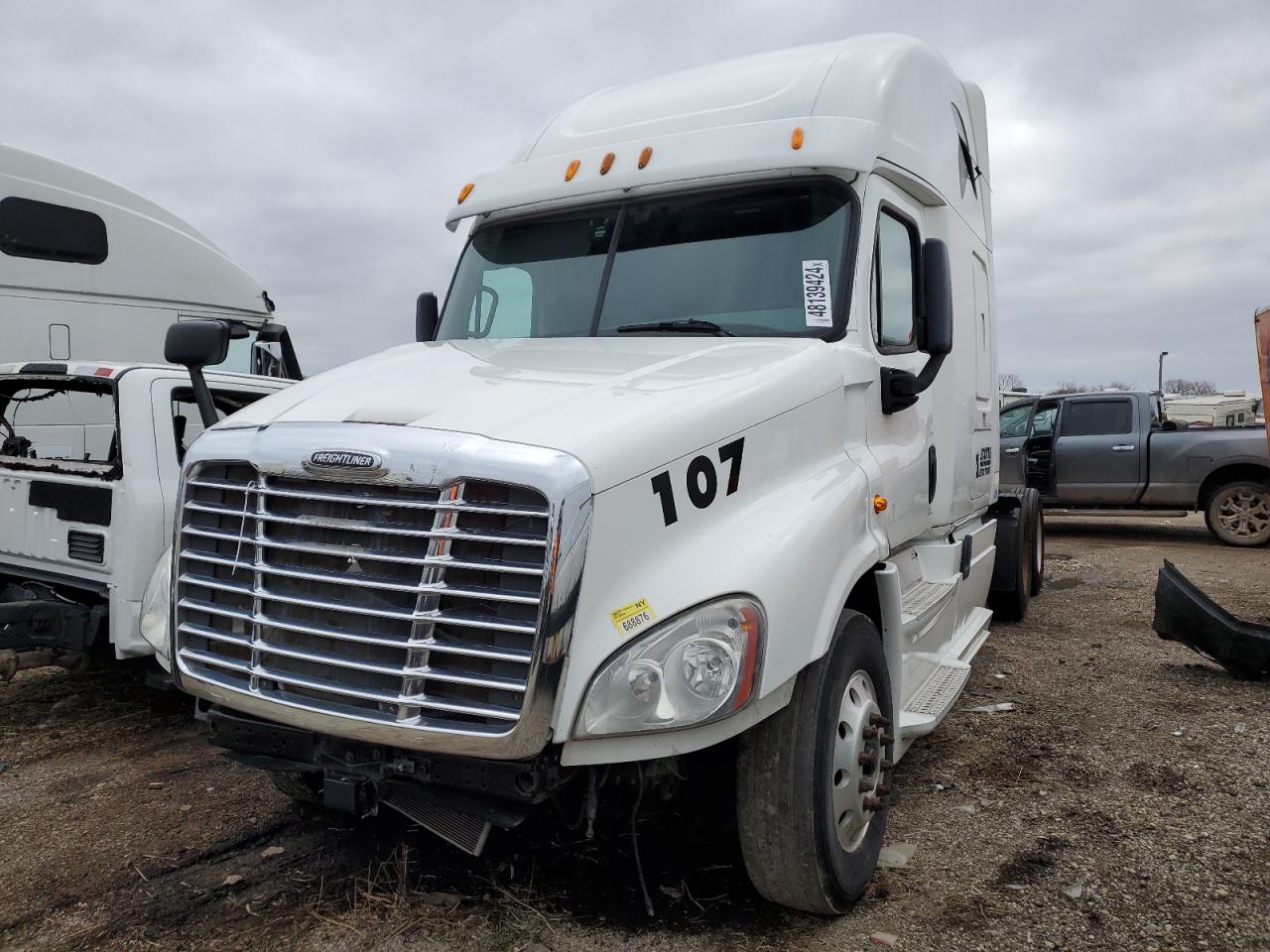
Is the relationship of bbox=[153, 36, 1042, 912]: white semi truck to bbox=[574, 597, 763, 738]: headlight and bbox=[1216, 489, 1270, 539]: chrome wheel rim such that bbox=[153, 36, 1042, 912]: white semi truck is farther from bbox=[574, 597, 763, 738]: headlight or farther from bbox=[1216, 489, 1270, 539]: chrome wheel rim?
bbox=[1216, 489, 1270, 539]: chrome wheel rim

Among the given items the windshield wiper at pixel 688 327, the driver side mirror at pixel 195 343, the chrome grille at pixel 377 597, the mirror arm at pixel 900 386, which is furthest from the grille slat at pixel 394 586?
the mirror arm at pixel 900 386

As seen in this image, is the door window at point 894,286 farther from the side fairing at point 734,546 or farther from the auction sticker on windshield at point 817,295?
the side fairing at point 734,546

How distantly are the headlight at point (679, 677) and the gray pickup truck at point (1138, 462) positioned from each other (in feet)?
34.1

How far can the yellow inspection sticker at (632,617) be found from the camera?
2691 millimetres

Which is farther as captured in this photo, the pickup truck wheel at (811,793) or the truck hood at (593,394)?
the pickup truck wheel at (811,793)

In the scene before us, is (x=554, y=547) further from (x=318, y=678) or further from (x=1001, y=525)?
(x=1001, y=525)

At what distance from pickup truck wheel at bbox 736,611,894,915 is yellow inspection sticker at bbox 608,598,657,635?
25.3 inches

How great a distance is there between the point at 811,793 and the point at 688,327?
1857 mm

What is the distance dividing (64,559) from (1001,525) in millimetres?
6546

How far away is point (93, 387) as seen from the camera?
5.42m

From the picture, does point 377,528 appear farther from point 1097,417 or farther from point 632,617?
point 1097,417

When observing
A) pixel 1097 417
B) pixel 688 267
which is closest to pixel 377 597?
pixel 688 267

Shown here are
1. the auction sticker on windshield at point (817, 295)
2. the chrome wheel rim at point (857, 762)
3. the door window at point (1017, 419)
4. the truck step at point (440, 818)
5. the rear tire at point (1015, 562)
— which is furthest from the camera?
the door window at point (1017, 419)

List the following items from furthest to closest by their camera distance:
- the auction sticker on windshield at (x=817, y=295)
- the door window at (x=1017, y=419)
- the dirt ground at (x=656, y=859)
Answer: the door window at (x=1017, y=419), the auction sticker on windshield at (x=817, y=295), the dirt ground at (x=656, y=859)
